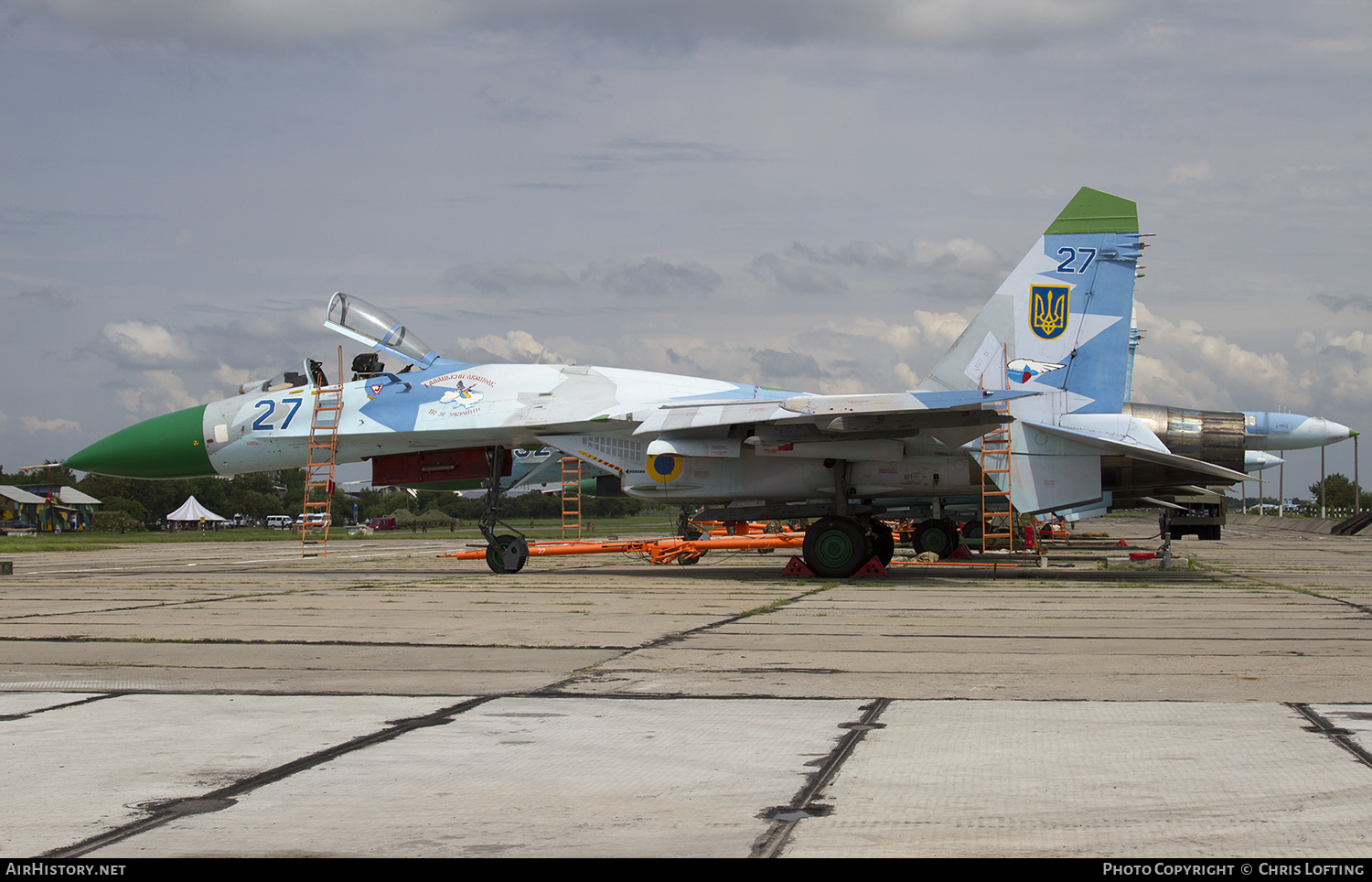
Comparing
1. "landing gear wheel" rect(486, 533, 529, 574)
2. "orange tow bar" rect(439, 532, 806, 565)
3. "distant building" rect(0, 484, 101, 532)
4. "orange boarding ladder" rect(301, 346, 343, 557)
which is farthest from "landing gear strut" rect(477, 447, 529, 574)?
"distant building" rect(0, 484, 101, 532)

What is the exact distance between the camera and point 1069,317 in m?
13.9

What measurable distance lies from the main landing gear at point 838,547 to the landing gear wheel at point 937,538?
220 inches

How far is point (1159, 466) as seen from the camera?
45.0 feet

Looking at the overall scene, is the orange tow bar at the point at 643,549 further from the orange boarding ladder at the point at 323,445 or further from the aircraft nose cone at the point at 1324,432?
the aircraft nose cone at the point at 1324,432

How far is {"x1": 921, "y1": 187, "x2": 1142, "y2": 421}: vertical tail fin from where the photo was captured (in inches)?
539

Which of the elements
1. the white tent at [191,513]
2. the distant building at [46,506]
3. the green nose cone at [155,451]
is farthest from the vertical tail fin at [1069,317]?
the distant building at [46,506]

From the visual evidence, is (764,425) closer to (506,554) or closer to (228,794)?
(506,554)

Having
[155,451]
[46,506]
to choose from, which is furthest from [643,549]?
[46,506]

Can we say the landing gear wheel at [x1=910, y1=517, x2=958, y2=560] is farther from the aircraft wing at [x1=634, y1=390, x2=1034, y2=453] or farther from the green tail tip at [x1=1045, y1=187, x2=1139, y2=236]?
the green tail tip at [x1=1045, y1=187, x2=1139, y2=236]

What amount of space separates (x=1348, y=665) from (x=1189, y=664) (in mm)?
835

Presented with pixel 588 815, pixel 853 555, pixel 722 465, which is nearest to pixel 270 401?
pixel 722 465

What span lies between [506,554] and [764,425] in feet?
15.1

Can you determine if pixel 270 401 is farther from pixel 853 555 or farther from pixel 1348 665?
pixel 1348 665

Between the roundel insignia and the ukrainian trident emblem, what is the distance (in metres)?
5.25
